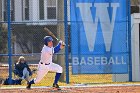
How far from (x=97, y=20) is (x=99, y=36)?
1.84 feet

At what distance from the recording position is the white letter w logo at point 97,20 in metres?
16.5

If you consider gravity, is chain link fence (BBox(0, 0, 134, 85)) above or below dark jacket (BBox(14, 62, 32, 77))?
above

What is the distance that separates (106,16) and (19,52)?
341cm

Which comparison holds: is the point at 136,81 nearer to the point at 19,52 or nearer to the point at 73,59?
the point at 73,59

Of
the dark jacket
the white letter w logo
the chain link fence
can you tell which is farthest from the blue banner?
the dark jacket

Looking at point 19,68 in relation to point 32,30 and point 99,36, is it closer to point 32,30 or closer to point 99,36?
point 32,30

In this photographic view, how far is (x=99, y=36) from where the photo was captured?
16516 mm

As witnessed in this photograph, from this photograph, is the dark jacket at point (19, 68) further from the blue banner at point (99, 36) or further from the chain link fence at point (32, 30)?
the blue banner at point (99, 36)

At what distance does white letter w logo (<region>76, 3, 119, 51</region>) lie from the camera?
16469mm

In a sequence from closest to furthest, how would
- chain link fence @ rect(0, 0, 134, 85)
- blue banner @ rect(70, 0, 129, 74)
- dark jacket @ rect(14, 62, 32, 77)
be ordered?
1. blue banner @ rect(70, 0, 129, 74)
2. dark jacket @ rect(14, 62, 32, 77)
3. chain link fence @ rect(0, 0, 134, 85)

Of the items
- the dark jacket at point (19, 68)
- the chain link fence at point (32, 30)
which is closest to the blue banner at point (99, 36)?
the chain link fence at point (32, 30)

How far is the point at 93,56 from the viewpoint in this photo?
54.3 feet

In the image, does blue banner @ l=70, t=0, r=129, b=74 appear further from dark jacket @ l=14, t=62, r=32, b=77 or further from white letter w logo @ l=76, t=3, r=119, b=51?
dark jacket @ l=14, t=62, r=32, b=77

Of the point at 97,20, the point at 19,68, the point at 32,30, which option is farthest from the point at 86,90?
the point at 32,30
